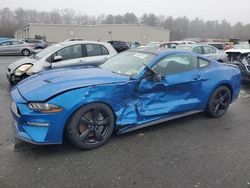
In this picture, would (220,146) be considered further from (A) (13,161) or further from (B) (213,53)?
(B) (213,53)

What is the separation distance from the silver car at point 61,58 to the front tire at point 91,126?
385cm

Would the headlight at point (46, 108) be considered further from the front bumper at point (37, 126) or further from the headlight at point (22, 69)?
the headlight at point (22, 69)

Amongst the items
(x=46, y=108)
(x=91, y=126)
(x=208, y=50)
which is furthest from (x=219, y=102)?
(x=208, y=50)

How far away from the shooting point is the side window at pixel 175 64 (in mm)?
4352

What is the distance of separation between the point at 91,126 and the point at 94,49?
4755mm

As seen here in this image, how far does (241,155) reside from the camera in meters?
3.69

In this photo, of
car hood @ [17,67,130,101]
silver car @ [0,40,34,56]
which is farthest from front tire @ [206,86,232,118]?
silver car @ [0,40,34,56]

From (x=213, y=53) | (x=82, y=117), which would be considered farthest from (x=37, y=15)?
(x=82, y=117)

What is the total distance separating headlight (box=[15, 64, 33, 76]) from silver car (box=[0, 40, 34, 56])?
1475 cm

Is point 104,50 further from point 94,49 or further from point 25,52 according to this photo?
point 25,52

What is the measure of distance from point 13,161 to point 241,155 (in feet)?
10.6

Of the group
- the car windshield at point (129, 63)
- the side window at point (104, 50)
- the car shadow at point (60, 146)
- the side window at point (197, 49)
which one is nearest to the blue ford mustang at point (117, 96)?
the car windshield at point (129, 63)

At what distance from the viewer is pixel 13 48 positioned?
20422 mm

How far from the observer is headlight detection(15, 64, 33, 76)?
23.1 ft
